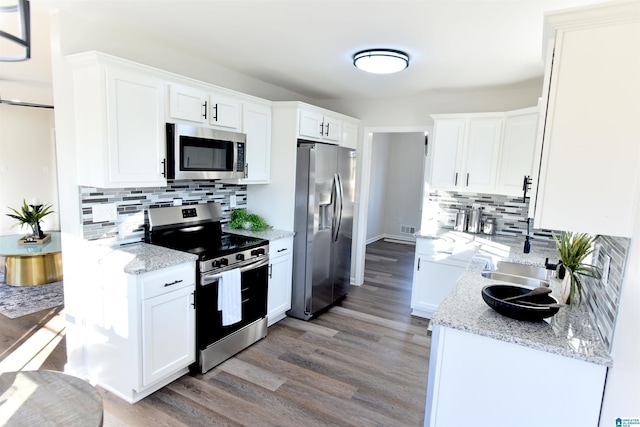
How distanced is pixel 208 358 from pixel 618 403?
249cm

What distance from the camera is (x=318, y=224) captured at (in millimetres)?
3791

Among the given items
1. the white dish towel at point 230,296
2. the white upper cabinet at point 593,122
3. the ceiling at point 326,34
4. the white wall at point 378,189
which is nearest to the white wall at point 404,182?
the white wall at point 378,189

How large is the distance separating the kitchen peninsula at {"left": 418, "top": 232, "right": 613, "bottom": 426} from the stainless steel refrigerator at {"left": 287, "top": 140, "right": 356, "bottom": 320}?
6.77 feet

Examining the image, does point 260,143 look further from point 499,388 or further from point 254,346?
point 499,388

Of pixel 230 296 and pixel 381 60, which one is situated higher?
pixel 381 60

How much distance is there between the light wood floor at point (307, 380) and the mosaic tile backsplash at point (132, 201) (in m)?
1.13

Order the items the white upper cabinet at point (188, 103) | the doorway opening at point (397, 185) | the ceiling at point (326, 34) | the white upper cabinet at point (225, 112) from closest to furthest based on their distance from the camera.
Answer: the ceiling at point (326, 34) < the white upper cabinet at point (188, 103) < the white upper cabinet at point (225, 112) < the doorway opening at point (397, 185)

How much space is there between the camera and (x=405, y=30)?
2395mm

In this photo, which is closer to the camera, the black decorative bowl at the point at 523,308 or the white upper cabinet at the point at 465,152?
the black decorative bowl at the point at 523,308

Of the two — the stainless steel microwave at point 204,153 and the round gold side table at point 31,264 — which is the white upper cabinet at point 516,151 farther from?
the round gold side table at point 31,264

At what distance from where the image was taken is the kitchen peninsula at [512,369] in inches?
59.0

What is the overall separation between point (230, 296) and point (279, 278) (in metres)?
0.82

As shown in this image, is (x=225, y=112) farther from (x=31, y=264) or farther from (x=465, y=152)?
(x=31, y=264)

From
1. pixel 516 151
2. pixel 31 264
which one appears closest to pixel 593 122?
pixel 516 151
